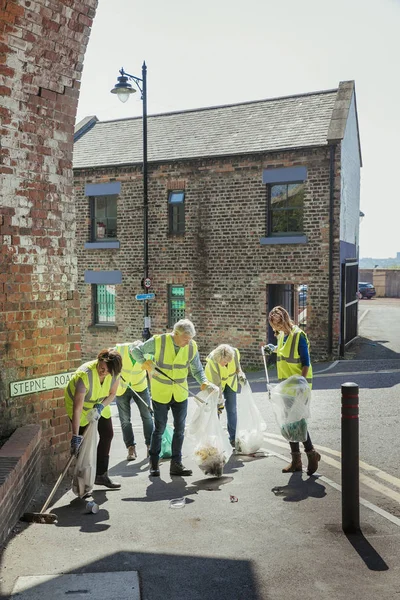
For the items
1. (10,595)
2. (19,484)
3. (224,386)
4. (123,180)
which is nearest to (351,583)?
(10,595)

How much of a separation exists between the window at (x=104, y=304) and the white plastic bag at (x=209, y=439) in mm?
14882

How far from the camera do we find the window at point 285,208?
19.4 metres

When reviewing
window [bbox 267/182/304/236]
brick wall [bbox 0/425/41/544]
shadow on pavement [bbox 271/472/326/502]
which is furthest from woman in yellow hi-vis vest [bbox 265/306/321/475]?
window [bbox 267/182/304/236]

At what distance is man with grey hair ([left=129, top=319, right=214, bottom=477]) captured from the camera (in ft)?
25.1

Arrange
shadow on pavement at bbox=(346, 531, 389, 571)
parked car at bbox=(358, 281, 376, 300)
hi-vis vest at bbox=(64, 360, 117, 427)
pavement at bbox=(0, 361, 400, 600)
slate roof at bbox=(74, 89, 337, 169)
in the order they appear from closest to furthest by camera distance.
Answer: pavement at bbox=(0, 361, 400, 600)
shadow on pavement at bbox=(346, 531, 389, 571)
hi-vis vest at bbox=(64, 360, 117, 427)
slate roof at bbox=(74, 89, 337, 169)
parked car at bbox=(358, 281, 376, 300)

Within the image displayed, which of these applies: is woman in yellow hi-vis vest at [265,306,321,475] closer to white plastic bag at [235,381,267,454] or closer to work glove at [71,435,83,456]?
white plastic bag at [235,381,267,454]

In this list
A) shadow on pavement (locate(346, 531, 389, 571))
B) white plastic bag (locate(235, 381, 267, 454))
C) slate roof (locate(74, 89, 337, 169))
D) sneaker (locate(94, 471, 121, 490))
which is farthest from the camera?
slate roof (locate(74, 89, 337, 169))

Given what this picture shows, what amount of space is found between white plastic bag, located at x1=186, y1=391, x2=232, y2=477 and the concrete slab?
2753mm

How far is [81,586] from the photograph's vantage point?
15.0ft

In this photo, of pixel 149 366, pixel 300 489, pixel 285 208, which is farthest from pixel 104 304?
pixel 300 489

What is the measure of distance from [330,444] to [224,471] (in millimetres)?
1962

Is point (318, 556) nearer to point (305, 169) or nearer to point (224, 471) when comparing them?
point (224, 471)

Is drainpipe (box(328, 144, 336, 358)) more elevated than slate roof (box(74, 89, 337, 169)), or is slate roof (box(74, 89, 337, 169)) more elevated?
slate roof (box(74, 89, 337, 169))

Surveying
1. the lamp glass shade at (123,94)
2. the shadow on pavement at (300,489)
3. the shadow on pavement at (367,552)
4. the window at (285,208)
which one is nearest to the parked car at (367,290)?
the window at (285,208)
